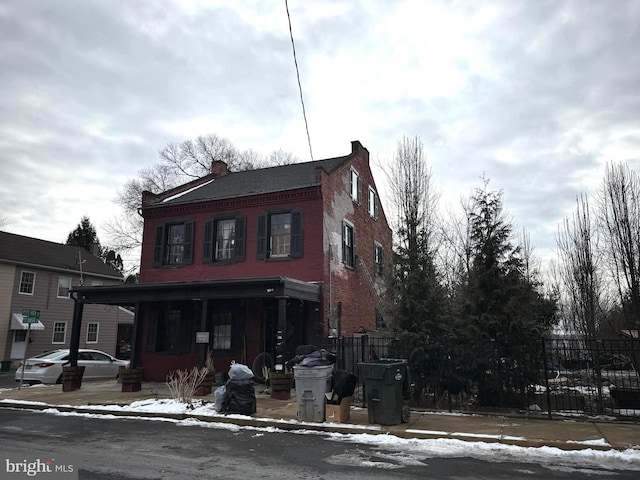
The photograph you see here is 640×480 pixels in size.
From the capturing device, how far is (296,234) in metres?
16.1

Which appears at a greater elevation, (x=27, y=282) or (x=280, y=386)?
(x=27, y=282)

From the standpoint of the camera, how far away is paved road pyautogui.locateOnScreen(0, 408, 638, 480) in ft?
19.1

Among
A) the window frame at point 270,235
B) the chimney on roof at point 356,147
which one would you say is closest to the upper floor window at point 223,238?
the window frame at point 270,235

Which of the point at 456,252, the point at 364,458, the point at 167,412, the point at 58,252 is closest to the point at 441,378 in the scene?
the point at 364,458

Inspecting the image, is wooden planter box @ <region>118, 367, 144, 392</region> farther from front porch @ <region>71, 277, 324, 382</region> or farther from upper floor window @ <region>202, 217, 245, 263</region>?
upper floor window @ <region>202, 217, 245, 263</region>

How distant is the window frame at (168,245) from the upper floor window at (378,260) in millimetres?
8652

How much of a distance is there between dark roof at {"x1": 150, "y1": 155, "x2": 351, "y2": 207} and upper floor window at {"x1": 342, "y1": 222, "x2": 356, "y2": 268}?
249 cm

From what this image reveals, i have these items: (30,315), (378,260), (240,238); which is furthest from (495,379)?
(30,315)

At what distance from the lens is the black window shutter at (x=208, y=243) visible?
57.3 ft

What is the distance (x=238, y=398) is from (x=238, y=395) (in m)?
0.06

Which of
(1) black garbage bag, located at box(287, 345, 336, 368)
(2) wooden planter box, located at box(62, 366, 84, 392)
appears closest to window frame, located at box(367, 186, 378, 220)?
(1) black garbage bag, located at box(287, 345, 336, 368)

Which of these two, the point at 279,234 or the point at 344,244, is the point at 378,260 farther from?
the point at 279,234

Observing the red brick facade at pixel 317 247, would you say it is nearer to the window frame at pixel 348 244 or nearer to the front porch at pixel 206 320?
the window frame at pixel 348 244

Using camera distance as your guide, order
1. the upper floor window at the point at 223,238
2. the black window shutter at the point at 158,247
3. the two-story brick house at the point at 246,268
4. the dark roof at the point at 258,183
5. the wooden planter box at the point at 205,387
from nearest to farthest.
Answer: the wooden planter box at the point at 205,387 < the two-story brick house at the point at 246,268 < the upper floor window at the point at 223,238 < the dark roof at the point at 258,183 < the black window shutter at the point at 158,247
